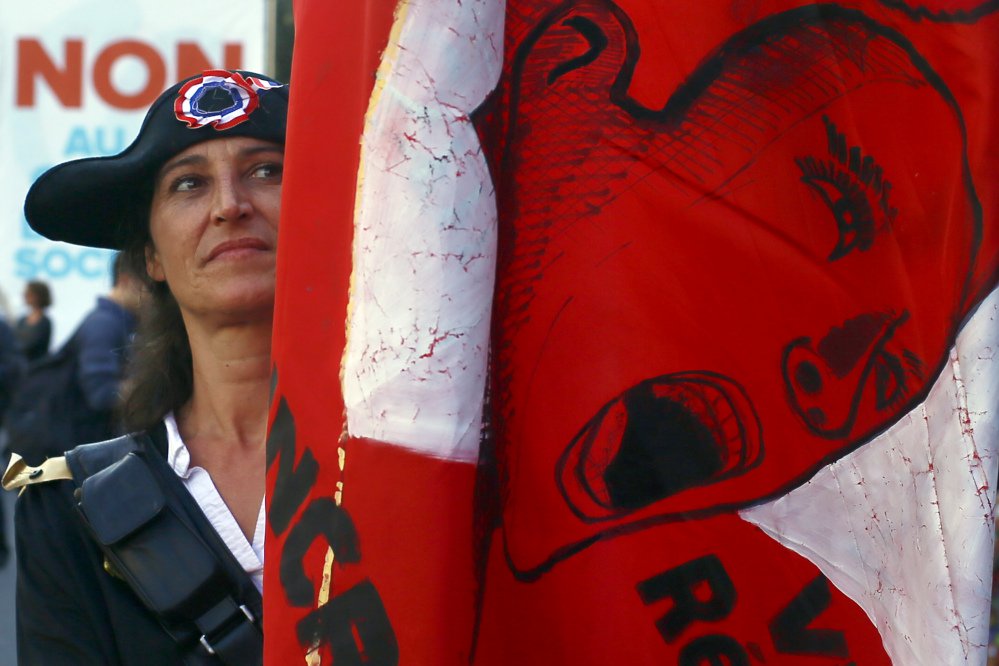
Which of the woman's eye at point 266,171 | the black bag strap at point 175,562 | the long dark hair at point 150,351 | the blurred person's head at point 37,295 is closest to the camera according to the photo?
the black bag strap at point 175,562

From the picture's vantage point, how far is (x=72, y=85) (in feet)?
23.4

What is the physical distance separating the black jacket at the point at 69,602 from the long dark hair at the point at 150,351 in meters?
0.23

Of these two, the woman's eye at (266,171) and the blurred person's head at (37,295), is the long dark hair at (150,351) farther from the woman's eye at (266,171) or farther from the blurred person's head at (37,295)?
the blurred person's head at (37,295)

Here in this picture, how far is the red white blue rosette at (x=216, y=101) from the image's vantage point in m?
1.94

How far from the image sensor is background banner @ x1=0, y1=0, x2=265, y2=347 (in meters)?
7.05

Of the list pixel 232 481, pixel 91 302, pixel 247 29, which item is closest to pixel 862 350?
pixel 232 481

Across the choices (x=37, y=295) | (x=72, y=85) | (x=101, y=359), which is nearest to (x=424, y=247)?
(x=101, y=359)

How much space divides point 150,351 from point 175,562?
1.81ft

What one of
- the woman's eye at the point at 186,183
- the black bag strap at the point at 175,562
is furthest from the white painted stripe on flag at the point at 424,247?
the woman's eye at the point at 186,183

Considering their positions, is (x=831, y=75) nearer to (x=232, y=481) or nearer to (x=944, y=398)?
(x=944, y=398)

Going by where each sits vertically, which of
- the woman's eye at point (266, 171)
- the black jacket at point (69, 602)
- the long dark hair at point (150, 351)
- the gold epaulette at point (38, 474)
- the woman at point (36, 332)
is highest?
the woman's eye at point (266, 171)

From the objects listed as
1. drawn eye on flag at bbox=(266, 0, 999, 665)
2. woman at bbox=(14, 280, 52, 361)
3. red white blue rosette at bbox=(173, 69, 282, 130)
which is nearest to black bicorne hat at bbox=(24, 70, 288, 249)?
red white blue rosette at bbox=(173, 69, 282, 130)

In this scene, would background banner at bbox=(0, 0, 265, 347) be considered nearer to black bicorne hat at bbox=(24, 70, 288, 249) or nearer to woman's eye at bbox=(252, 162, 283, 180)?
black bicorne hat at bbox=(24, 70, 288, 249)

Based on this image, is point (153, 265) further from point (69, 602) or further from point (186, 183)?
point (69, 602)
